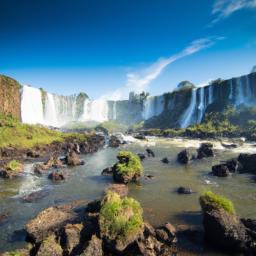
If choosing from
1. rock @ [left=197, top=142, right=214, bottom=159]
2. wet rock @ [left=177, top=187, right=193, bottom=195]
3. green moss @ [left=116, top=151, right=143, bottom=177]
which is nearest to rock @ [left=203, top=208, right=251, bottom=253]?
wet rock @ [left=177, top=187, right=193, bottom=195]

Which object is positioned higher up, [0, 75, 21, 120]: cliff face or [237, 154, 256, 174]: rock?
[0, 75, 21, 120]: cliff face

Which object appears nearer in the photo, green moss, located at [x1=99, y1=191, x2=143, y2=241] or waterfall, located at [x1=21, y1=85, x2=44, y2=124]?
green moss, located at [x1=99, y1=191, x2=143, y2=241]

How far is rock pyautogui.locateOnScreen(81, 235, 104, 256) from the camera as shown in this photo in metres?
16.0

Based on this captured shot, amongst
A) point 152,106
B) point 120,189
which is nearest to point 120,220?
point 120,189

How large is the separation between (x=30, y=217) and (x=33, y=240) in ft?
16.5

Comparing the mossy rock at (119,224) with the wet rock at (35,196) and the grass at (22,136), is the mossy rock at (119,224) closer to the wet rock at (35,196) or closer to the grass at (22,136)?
the wet rock at (35,196)

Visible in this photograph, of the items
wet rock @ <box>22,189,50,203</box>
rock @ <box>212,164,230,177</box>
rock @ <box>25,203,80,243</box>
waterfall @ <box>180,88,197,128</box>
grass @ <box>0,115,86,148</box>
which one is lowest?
wet rock @ <box>22,189,50,203</box>

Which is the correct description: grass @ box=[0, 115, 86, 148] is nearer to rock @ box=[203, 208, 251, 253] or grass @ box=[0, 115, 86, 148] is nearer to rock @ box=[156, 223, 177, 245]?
rock @ box=[156, 223, 177, 245]

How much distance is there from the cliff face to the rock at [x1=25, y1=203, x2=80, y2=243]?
88005 mm

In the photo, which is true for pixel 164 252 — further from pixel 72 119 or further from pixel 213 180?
pixel 72 119

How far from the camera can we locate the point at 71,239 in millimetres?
17234

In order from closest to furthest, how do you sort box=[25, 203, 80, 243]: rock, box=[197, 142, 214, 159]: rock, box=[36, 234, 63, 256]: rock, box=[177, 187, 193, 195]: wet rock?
Answer: 1. box=[36, 234, 63, 256]: rock
2. box=[25, 203, 80, 243]: rock
3. box=[177, 187, 193, 195]: wet rock
4. box=[197, 142, 214, 159]: rock

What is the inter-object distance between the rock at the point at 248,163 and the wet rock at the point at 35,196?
28715 millimetres

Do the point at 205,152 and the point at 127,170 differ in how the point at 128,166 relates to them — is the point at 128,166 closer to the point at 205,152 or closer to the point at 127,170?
the point at 127,170
